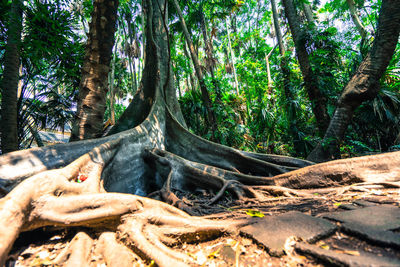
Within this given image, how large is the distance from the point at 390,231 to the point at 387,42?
3636 millimetres

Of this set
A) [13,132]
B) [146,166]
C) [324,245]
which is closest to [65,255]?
[324,245]

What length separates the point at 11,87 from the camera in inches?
148

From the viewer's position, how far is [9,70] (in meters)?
3.78

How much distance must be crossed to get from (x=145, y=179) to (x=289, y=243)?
2.65 m

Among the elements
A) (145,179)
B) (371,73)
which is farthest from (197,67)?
(371,73)

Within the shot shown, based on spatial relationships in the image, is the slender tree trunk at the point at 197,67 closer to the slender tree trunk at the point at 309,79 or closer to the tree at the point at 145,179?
the tree at the point at 145,179

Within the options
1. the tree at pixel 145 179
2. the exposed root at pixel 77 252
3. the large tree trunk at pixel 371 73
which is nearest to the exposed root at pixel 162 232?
the tree at pixel 145 179

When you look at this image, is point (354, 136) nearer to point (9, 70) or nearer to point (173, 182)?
point (173, 182)

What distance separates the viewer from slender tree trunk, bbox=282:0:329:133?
4.75 meters

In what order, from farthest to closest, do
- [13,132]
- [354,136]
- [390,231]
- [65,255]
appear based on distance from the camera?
[354,136]
[13,132]
[65,255]
[390,231]

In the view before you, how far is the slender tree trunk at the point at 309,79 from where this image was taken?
475 cm

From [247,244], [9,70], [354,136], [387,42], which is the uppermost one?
[9,70]

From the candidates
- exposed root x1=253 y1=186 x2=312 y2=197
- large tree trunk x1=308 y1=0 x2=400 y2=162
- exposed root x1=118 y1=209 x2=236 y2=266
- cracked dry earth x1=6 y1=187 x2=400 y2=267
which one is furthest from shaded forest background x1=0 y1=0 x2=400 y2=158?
exposed root x1=118 y1=209 x2=236 y2=266

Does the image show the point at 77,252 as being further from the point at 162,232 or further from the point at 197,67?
the point at 197,67
